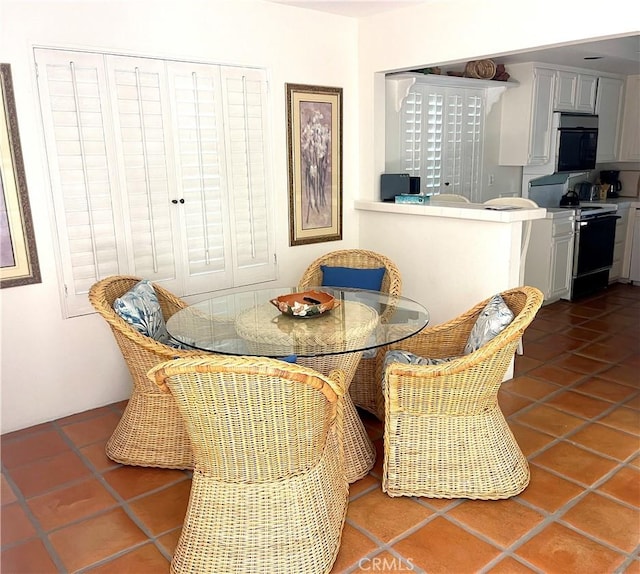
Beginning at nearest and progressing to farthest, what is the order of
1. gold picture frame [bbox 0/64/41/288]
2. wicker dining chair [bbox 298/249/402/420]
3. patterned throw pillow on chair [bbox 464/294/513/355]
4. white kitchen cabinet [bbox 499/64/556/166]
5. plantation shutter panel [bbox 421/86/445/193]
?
patterned throw pillow on chair [bbox 464/294/513/355], gold picture frame [bbox 0/64/41/288], wicker dining chair [bbox 298/249/402/420], plantation shutter panel [bbox 421/86/445/193], white kitchen cabinet [bbox 499/64/556/166]

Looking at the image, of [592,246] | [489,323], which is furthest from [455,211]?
[592,246]

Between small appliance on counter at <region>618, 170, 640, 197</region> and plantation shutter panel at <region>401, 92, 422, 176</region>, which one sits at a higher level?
plantation shutter panel at <region>401, 92, 422, 176</region>

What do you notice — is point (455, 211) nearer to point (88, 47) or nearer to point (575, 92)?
point (88, 47)

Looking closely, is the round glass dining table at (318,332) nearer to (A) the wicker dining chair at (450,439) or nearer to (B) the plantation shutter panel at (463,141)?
(A) the wicker dining chair at (450,439)

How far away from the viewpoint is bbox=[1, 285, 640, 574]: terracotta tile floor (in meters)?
2.09

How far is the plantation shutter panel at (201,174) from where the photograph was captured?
3375mm

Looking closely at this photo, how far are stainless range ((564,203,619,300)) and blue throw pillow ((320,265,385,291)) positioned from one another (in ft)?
8.65

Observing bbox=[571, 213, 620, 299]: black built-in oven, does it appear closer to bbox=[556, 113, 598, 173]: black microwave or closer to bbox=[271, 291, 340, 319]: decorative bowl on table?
bbox=[556, 113, 598, 173]: black microwave

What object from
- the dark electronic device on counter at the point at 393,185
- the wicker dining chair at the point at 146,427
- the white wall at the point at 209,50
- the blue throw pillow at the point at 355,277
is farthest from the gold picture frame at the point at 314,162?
the wicker dining chair at the point at 146,427

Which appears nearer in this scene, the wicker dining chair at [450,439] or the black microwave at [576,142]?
the wicker dining chair at [450,439]

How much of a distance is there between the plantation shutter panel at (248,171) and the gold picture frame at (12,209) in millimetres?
1194

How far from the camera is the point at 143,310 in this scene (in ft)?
8.90

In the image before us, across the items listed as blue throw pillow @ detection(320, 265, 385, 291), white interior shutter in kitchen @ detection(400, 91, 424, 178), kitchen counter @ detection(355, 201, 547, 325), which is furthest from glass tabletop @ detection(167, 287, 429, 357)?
white interior shutter in kitchen @ detection(400, 91, 424, 178)

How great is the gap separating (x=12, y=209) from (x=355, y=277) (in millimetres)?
1877
